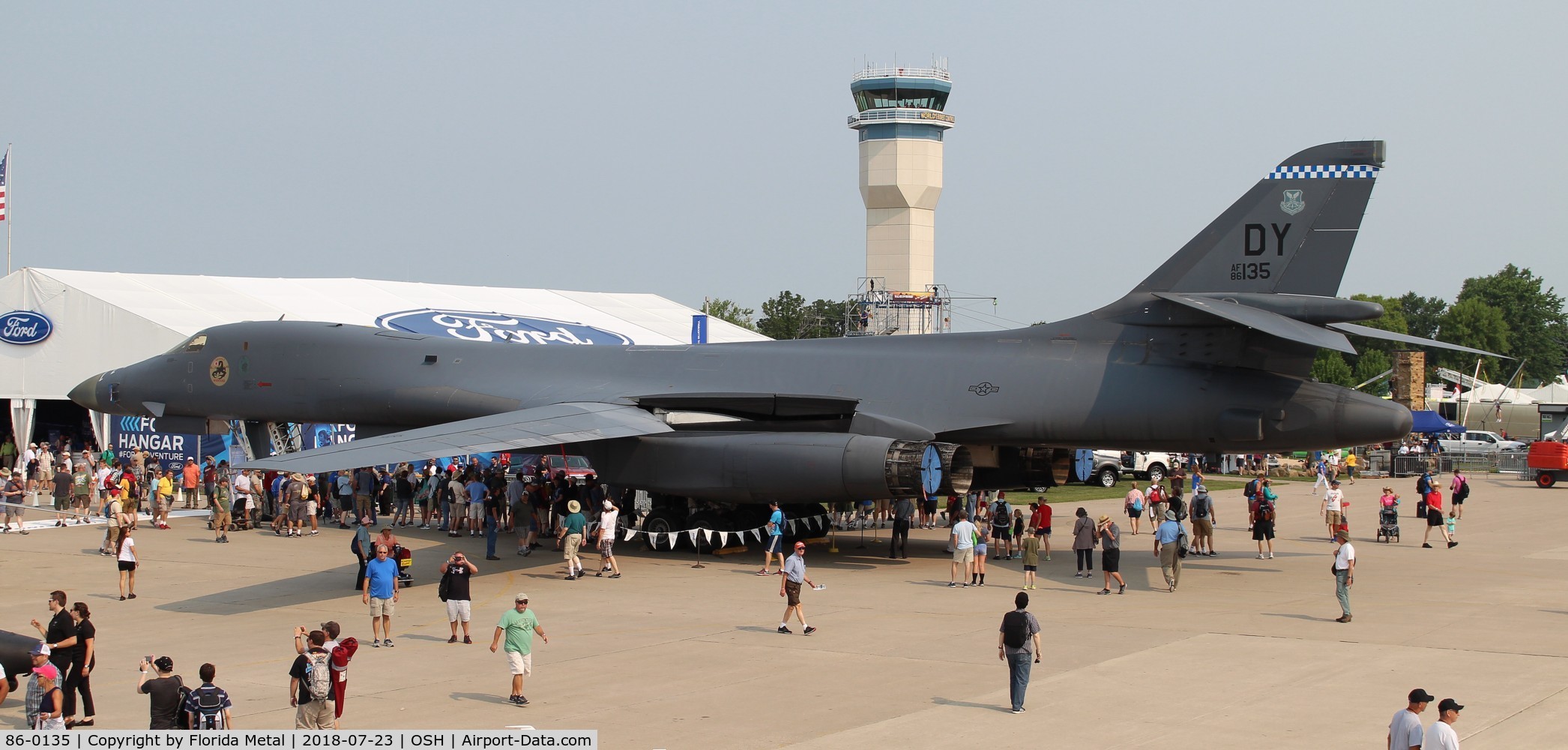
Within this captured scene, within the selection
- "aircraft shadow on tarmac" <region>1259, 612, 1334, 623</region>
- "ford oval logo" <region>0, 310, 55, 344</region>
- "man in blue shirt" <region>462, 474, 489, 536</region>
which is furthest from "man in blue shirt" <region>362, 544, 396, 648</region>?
"ford oval logo" <region>0, 310, 55, 344</region>

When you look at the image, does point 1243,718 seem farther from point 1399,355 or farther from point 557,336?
point 1399,355

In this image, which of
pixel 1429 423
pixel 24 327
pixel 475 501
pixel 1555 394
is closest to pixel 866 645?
pixel 475 501

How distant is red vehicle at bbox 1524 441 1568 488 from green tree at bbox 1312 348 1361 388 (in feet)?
111

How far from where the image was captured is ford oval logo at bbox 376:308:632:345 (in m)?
35.6

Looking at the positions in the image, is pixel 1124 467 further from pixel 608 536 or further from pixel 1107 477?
pixel 608 536

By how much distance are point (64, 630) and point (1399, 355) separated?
163ft

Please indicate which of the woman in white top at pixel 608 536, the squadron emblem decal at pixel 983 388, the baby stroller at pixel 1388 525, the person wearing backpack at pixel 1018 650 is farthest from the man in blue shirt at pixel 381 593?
the baby stroller at pixel 1388 525

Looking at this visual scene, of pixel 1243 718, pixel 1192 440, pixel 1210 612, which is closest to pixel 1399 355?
pixel 1192 440

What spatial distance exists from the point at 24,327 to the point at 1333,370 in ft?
220

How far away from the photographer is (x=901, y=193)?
76875 millimetres

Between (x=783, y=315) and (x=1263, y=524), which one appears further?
(x=783, y=315)

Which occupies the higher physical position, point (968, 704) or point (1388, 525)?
point (1388, 525)

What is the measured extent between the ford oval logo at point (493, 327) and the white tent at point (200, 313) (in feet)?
0.24

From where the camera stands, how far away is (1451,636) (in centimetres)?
1420
